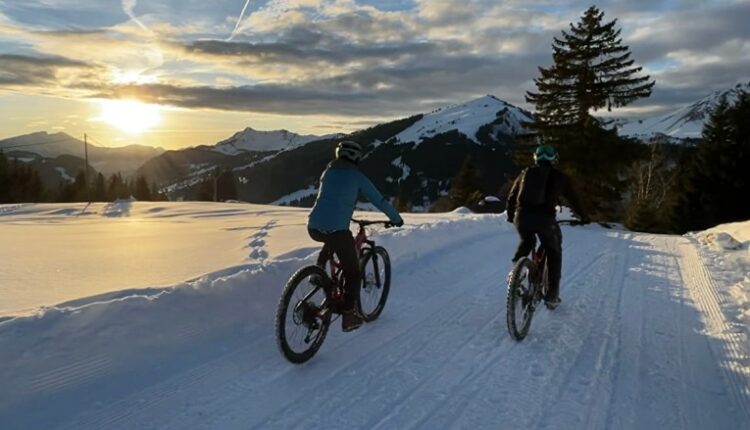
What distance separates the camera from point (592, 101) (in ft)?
103

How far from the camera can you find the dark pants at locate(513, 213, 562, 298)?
6.68 m

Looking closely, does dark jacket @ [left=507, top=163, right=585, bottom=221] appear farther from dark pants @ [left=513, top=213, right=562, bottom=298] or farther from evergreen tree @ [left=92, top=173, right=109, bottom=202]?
evergreen tree @ [left=92, top=173, right=109, bottom=202]

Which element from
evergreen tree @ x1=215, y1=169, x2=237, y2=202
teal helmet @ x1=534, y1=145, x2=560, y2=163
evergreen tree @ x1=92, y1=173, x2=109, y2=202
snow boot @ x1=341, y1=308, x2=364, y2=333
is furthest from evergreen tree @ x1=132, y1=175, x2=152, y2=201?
teal helmet @ x1=534, y1=145, x2=560, y2=163

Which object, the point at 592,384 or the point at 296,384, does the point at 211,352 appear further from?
the point at 592,384

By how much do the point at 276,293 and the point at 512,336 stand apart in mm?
3034

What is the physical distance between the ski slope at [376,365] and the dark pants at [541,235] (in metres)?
0.81

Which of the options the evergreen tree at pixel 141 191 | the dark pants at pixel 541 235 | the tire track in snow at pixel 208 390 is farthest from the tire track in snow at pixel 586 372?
the evergreen tree at pixel 141 191

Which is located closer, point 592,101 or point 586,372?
point 586,372

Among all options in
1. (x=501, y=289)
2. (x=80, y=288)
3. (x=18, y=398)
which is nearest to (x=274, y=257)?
(x=80, y=288)

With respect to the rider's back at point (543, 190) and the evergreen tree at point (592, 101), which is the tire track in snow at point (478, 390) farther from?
the evergreen tree at point (592, 101)

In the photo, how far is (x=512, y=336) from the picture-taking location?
6.18 meters

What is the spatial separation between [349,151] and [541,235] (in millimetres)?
2731

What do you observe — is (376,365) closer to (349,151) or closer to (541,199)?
(349,151)

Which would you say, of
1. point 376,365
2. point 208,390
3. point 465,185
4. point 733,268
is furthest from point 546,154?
point 465,185
